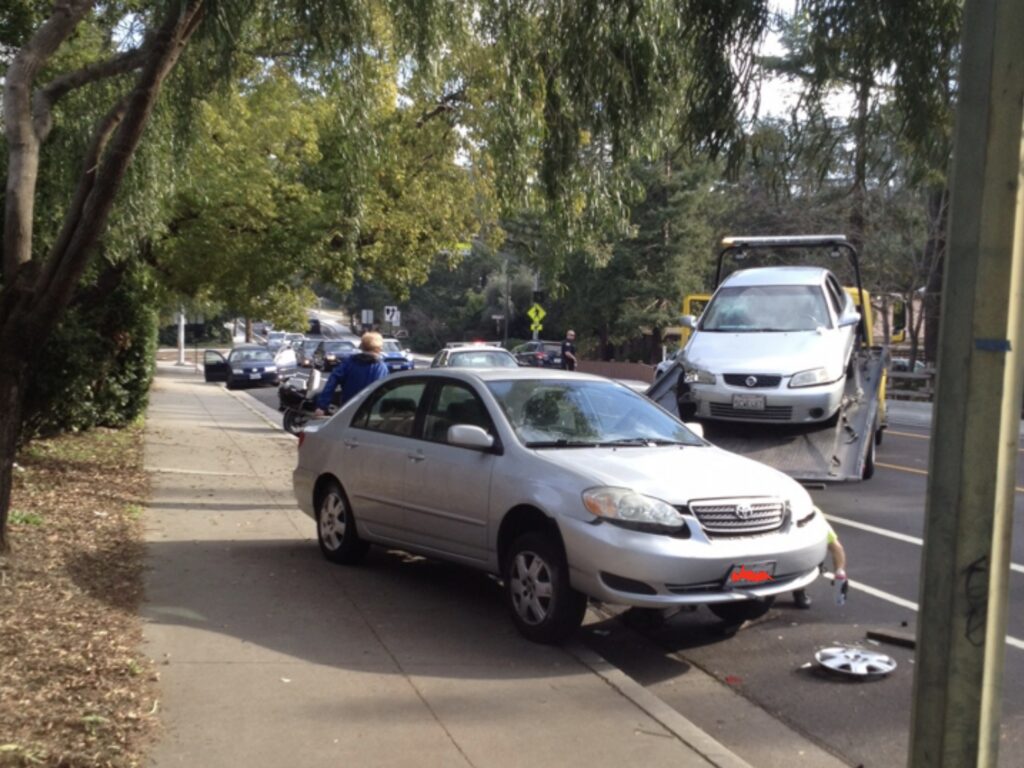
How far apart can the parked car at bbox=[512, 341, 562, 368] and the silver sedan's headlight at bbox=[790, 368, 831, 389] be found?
33345 millimetres

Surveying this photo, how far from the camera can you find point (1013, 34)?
3.16m

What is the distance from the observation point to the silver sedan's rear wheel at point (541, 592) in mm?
6738

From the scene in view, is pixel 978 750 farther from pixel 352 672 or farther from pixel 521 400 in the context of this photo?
pixel 521 400

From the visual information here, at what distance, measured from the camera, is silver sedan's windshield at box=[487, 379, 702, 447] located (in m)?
7.61

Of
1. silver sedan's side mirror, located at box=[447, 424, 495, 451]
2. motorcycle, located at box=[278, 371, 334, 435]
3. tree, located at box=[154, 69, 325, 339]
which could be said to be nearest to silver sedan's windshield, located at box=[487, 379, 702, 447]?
silver sedan's side mirror, located at box=[447, 424, 495, 451]

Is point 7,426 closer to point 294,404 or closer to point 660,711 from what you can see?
point 660,711

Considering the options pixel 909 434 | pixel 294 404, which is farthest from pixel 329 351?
pixel 909 434

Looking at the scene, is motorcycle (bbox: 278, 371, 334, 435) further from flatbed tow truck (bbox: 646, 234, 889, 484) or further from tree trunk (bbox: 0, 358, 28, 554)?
tree trunk (bbox: 0, 358, 28, 554)

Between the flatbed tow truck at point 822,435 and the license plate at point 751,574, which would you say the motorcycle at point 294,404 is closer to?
the flatbed tow truck at point 822,435

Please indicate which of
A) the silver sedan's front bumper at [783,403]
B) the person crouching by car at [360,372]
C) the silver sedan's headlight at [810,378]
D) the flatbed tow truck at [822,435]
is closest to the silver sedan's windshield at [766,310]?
the flatbed tow truck at [822,435]

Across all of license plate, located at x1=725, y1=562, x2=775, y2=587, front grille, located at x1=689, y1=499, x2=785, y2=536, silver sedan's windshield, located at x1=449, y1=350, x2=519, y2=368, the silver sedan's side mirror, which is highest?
the silver sedan's side mirror

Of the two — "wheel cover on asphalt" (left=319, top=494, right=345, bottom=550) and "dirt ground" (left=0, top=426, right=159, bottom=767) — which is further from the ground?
"wheel cover on asphalt" (left=319, top=494, right=345, bottom=550)

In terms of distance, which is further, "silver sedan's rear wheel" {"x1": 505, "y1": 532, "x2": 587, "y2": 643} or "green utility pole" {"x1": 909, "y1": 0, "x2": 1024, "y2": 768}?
"silver sedan's rear wheel" {"x1": 505, "y1": 532, "x2": 587, "y2": 643}

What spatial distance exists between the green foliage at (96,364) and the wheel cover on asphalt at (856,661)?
319 inches
